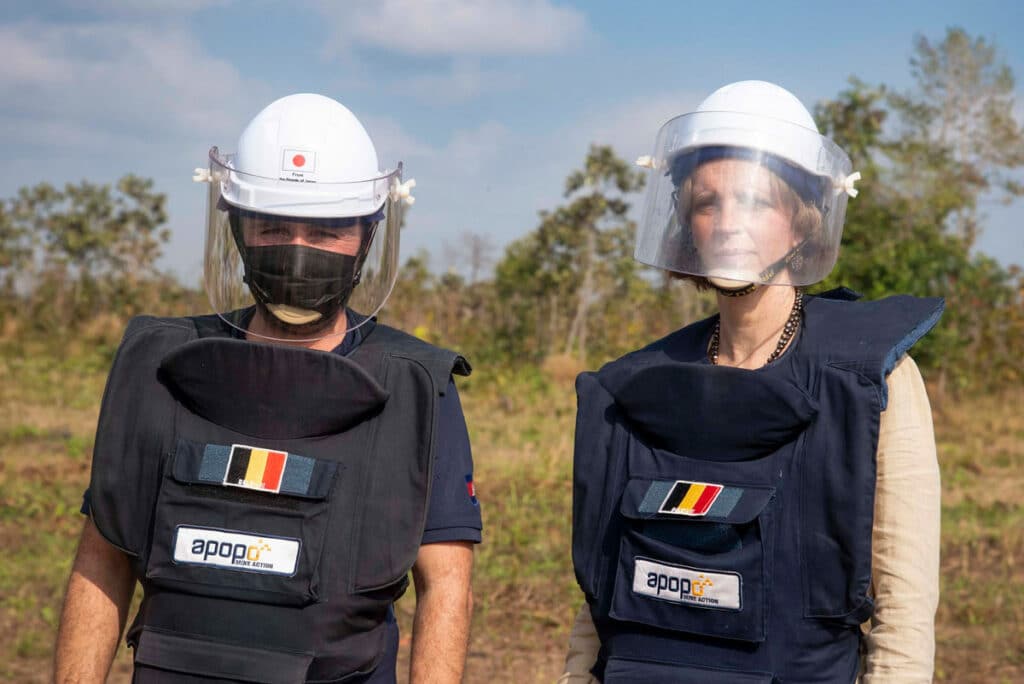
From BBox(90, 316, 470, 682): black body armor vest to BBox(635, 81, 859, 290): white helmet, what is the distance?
554mm

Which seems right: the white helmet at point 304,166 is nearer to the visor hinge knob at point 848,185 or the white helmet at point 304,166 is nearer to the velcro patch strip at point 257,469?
the velcro patch strip at point 257,469

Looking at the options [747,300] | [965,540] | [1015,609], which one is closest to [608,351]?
[965,540]

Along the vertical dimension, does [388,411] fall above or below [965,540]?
above

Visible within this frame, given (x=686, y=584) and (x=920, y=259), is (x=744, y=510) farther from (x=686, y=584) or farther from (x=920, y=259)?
(x=920, y=259)

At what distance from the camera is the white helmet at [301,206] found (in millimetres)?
2064

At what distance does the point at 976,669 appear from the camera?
4848 millimetres

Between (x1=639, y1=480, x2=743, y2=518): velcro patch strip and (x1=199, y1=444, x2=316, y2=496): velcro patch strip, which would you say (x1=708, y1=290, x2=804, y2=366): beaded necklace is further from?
(x1=199, y1=444, x2=316, y2=496): velcro patch strip

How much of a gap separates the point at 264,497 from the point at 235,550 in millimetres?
103

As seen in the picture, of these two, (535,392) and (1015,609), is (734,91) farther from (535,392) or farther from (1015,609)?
(535,392)

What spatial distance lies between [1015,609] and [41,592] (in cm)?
489

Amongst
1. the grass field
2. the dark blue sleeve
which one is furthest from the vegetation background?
the dark blue sleeve

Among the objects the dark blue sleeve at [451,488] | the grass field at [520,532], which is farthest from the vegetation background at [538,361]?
the dark blue sleeve at [451,488]

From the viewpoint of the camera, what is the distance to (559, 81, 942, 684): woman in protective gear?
6.06 ft

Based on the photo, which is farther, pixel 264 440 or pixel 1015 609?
pixel 1015 609
